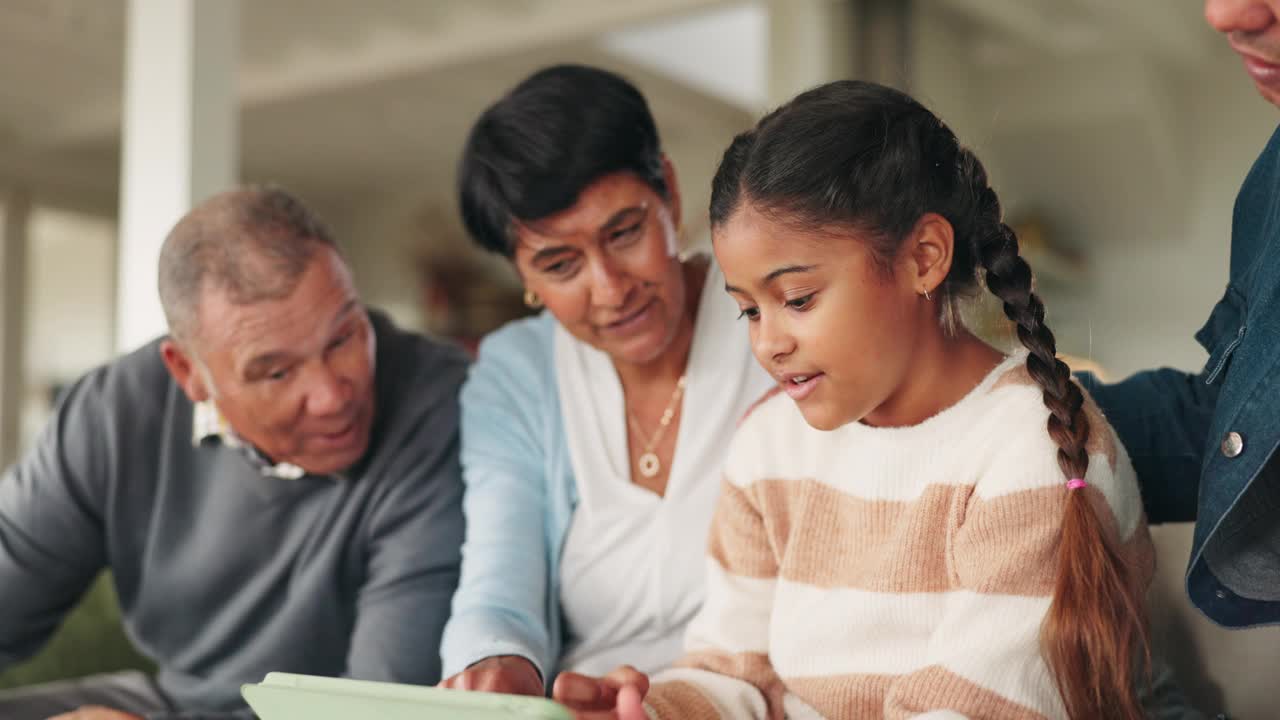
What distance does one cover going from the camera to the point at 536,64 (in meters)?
6.79

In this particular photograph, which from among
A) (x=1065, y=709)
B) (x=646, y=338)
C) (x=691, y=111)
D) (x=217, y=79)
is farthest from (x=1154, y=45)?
(x=1065, y=709)

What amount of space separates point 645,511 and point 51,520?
90 centimetres

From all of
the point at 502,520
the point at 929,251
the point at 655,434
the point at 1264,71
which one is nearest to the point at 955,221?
the point at 929,251

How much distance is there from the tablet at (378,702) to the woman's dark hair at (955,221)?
1.54 ft

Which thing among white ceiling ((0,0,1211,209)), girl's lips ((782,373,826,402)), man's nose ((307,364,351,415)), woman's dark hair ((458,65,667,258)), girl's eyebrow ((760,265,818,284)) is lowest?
white ceiling ((0,0,1211,209))

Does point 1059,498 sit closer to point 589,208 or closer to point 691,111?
point 589,208

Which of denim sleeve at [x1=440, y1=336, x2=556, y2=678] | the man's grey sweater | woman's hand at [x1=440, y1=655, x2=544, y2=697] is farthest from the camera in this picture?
the man's grey sweater

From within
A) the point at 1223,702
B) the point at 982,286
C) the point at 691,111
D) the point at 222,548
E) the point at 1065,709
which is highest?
the point at 982,286

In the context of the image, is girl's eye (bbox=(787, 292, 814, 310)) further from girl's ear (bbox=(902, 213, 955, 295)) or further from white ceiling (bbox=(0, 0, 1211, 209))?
white ceiling (bbox=(0, 0, 1211, 209))

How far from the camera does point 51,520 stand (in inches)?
A: 70.8

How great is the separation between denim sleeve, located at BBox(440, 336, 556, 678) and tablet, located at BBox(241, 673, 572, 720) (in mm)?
335

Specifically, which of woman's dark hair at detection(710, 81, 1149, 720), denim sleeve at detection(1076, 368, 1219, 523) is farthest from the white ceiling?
woman's dark hair at detection(710, 81, 1149, 720)

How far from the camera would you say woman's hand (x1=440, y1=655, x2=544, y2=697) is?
1.30m

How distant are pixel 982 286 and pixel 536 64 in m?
5.87
